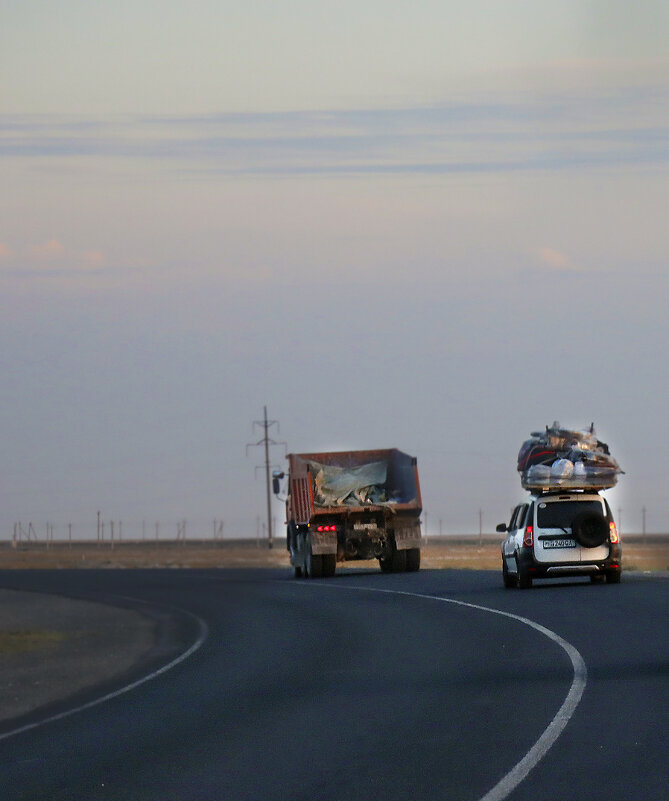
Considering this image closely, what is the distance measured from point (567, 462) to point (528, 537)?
2222 mm

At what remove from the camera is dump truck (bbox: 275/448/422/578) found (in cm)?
4197

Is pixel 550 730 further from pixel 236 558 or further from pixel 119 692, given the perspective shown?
pixel 236 558

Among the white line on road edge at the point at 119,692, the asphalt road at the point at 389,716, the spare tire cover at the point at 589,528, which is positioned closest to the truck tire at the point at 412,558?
the spare tire cover at the point at 589,528

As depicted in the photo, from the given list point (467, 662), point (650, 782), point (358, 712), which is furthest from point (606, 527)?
point (650, 782)

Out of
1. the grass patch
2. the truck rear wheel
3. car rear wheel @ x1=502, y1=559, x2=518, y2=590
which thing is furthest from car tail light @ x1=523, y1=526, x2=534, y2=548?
the truck rear wheel

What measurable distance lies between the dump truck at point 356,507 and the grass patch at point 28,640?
12.1m

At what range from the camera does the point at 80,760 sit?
1266 centimetres

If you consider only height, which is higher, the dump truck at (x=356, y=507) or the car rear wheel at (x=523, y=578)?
the dump truck at (x=356, y=507)

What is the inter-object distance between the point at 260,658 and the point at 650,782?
38.2 ft

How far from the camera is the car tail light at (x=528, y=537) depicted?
99.7ft

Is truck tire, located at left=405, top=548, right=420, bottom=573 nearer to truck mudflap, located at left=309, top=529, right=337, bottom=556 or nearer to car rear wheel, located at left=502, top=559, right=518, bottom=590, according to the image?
truck mudflap, located at left=309, top=529, right=337, bottom=556

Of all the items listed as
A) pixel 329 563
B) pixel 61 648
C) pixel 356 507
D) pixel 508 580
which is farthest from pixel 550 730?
pixel 329 563

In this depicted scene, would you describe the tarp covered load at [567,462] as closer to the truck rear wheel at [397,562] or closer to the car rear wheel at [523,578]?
the car rear wheel at [523,578]

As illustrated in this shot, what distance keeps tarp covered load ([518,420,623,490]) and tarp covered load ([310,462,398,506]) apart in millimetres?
10149
